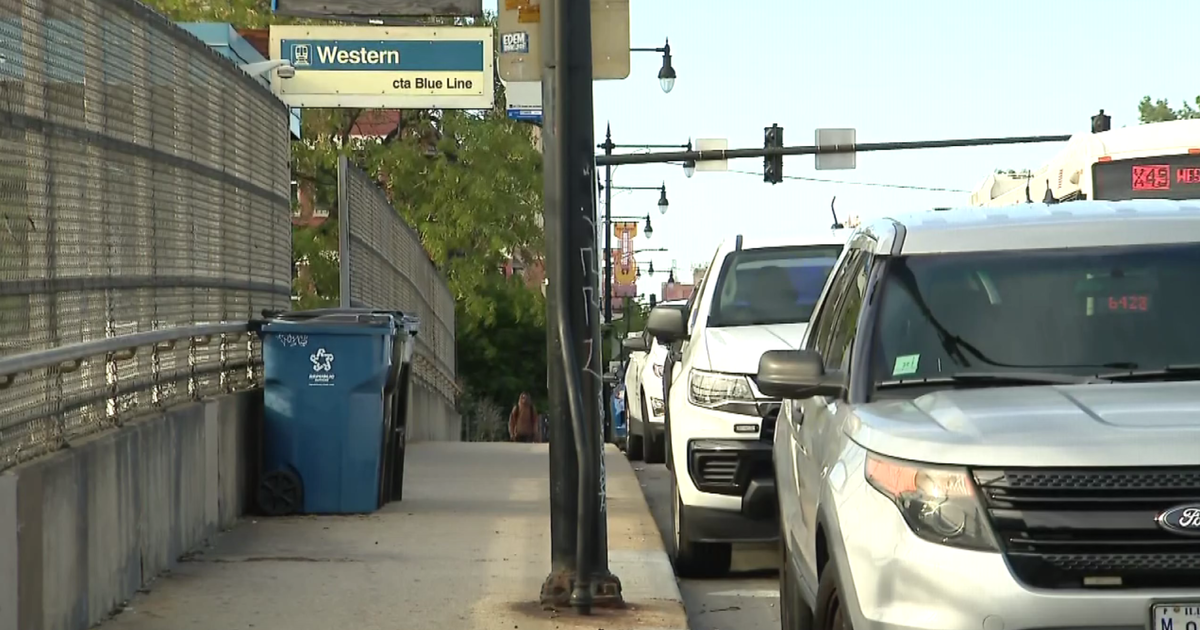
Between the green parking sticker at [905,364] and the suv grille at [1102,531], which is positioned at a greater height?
the green parking sticker at [905,364]

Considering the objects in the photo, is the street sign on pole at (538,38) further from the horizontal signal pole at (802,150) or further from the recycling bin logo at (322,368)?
the horizontal signal pole at (802,150)

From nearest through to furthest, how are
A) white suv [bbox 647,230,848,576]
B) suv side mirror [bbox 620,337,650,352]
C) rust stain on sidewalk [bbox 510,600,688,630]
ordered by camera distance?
A: rust stain on sidewalk [bbox 510,600,688,630] < white suv [bbox 647,230,848,576] < suv side mirror [bbox 620,337,650,352]

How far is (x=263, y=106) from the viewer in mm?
13867

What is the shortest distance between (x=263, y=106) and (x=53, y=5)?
5.73m

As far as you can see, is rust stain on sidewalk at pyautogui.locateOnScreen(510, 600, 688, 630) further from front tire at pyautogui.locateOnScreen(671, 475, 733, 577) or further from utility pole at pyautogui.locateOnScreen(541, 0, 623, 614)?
front tire at pyautogui.locateOnScreen(671, 475, 733, 577)

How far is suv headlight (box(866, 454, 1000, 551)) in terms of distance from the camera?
4879 mm

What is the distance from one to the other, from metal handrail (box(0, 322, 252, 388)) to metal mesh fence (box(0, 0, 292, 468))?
0.08 metres

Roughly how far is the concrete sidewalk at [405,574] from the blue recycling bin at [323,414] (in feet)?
0.69

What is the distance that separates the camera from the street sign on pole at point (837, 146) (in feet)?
121

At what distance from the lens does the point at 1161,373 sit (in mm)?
5715

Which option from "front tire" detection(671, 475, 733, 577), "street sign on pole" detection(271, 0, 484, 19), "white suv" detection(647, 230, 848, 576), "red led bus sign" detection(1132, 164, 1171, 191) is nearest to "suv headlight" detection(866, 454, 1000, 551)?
"white suv" detection(647, 230, 848, 576)

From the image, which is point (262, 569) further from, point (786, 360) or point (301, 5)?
point (301, 5)

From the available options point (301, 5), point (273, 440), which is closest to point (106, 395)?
point (273, 440)

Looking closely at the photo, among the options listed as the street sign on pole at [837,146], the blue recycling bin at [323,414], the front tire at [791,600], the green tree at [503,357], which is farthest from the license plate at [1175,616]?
the green tree at [503,357]
